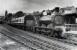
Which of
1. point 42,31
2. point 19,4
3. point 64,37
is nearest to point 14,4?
point 19,4

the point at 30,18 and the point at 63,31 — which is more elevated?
the point at 30,18

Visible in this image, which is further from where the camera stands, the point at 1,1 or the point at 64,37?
the point at 1,1

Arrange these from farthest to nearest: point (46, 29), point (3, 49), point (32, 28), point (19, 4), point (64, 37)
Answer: point (32, 28)
point (46, 29)
point (19, 4)
point (64, 37)
point (3, 49)

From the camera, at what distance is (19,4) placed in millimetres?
10914

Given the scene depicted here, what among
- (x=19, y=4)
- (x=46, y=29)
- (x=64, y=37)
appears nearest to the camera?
(x=64, y=37)

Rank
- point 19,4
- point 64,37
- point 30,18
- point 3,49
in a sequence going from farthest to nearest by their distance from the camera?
point 30,18 < point 19,4 < point 64,37 < point 3,49

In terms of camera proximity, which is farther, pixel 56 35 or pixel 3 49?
pixel 56 35

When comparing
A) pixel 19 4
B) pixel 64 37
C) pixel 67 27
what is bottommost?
pixel 64 37

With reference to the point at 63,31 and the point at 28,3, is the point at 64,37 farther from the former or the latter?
the point at 28,3

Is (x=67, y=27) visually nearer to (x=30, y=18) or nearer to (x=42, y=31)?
(x=42, y=31)

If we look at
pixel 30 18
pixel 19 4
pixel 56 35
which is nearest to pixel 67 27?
pixel 56 35

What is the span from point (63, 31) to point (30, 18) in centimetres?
845

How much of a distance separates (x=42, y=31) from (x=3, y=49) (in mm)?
7166

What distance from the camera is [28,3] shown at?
11211mm
